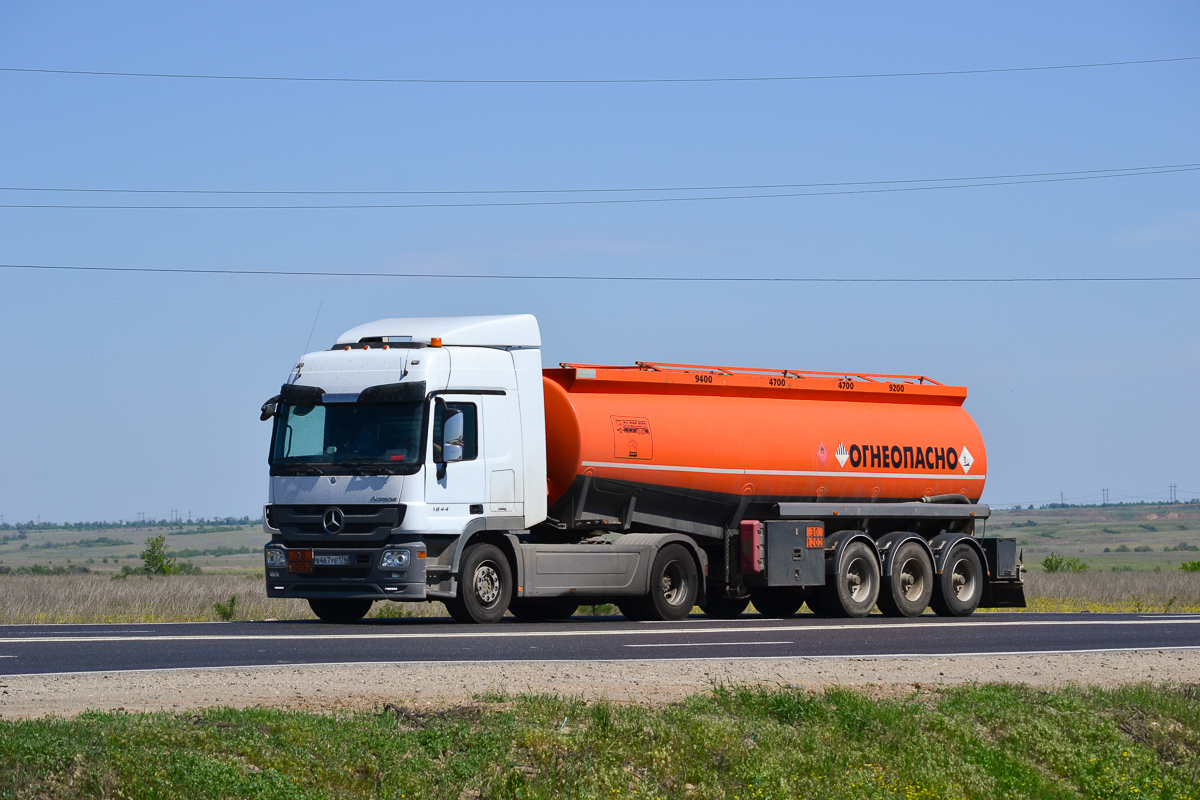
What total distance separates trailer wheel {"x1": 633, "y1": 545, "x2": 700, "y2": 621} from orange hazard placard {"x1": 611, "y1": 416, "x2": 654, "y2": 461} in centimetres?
143

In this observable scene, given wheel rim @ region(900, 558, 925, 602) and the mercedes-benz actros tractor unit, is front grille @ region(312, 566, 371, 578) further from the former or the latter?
wheel rim @ region(900, 558, 925, 602)

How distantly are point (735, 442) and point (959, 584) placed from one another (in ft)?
17.7

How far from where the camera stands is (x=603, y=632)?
17.9 metres

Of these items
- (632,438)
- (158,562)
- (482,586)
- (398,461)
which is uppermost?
(632,438)

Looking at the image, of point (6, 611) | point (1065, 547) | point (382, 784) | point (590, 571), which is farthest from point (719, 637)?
point (1065, 547)

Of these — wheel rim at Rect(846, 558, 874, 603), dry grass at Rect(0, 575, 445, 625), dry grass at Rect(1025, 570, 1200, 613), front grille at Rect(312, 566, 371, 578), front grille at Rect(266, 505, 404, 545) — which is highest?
front grille at Rect(266, 505, 404, 545)

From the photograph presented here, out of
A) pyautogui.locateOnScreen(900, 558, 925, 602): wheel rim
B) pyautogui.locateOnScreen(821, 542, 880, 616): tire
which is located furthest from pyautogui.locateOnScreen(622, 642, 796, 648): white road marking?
pyautogui.locateOnScreen(900, 558, 925, 602): wheel rim

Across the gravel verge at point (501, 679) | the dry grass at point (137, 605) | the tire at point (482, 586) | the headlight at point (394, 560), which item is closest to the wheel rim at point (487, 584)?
the tire at point (482, 586)

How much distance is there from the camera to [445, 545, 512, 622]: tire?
18672 mm

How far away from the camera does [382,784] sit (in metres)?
8.85

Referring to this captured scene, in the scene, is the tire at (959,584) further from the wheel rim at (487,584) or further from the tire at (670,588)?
the wheel rim at (487,584)

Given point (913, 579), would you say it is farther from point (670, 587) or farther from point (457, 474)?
point (457, 474)

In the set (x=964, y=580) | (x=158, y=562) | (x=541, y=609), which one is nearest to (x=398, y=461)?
(x=541, y=609)

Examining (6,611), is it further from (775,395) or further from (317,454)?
(775,395)
